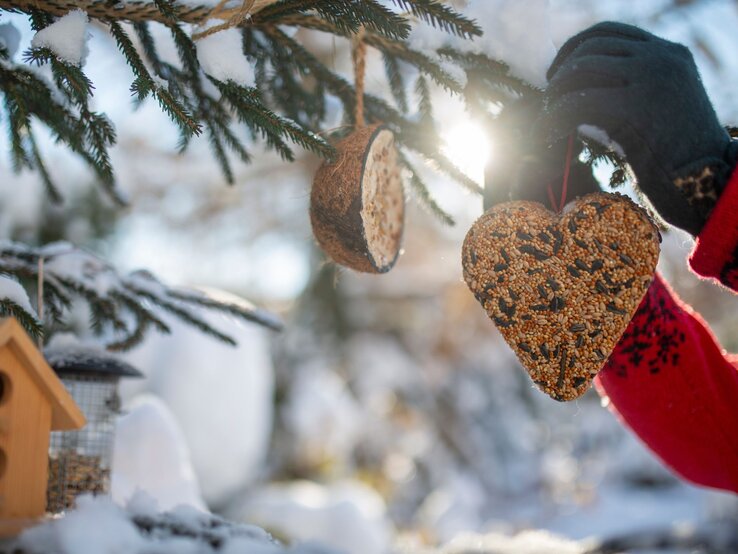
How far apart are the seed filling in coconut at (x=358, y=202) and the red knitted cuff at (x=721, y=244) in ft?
1.44

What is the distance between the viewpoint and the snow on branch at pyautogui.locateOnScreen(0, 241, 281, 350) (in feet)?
3.72

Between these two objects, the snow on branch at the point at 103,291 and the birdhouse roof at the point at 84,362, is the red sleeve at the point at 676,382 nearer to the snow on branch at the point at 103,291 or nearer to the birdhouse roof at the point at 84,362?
the snow on branch at the point at 103,291

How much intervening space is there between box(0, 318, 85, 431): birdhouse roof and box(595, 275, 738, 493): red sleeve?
79cm

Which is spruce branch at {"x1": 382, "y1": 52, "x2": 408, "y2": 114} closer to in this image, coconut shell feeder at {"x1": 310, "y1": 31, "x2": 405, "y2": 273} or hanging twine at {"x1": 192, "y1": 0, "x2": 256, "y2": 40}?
coconut shell feeder at {"x1": 310, "y1": 31, "x2": 405, "y2": 273}

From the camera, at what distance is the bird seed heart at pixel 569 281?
0.80 m

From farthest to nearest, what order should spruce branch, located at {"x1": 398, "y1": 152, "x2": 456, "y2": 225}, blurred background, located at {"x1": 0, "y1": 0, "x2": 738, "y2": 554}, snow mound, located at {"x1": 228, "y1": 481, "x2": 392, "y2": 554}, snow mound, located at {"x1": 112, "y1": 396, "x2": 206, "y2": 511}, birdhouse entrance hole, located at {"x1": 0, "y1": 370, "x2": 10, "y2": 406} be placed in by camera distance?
snow mound, located at {"x1": 228, "y1": 481, "x2": 392, "y2": 554}
blurred background, located at {"x1": 0, "y1": 0, "x2": 738, "y2": 554}
snow mound, located at {"x1": 112, "y1": 396, "x2": 206, "y2": 511}
spruce branch, located at {"x1": 398, "y1": 152, "x2": 456, "y2": 225}
birdhouse entrance hole, located at {"x1": 0, "y1": 370, "x2": 10, "y2": 406}

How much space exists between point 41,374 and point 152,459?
2.39ft

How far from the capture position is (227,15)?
892 millimetres

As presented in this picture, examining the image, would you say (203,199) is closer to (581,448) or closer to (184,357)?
(184,357)

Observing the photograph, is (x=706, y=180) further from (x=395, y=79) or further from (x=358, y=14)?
(x=395, y=79)

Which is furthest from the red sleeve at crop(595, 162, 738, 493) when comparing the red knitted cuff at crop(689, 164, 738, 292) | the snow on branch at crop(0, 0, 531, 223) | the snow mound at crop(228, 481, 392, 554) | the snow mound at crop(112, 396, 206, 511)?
the snow mound at crop(228, 481, 392, 554)

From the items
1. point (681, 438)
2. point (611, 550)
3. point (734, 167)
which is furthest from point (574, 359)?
point (611, 550)

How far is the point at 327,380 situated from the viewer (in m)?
5.62

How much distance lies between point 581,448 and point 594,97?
8.71 meters
